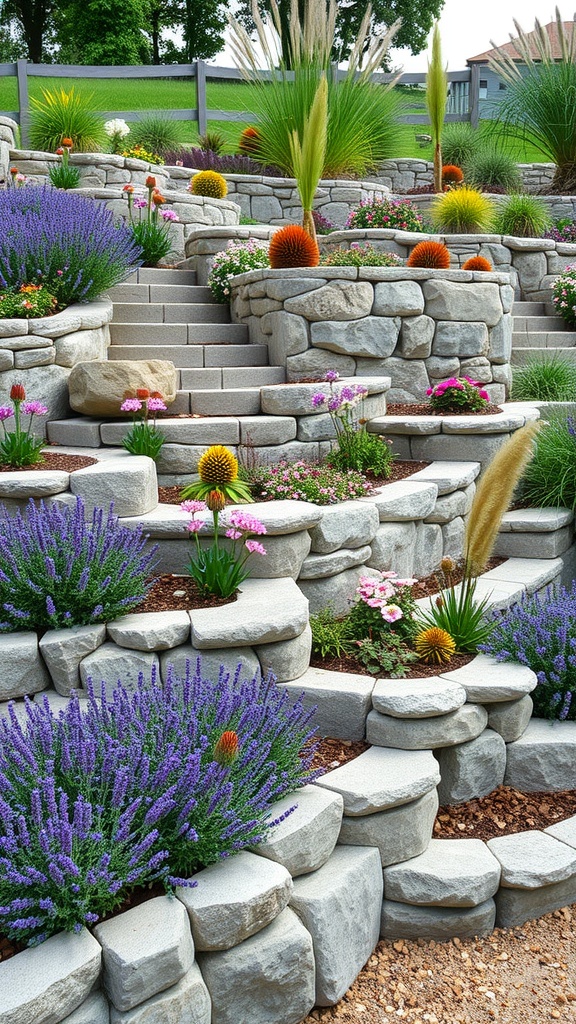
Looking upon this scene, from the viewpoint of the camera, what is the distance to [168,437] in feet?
16.1

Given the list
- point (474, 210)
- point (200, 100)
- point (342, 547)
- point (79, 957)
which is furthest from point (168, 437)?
point (200, 100)

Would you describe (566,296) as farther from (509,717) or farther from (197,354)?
(509,717)

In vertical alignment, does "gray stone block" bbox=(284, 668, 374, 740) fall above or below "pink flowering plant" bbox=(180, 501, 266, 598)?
below

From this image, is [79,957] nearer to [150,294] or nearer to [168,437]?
[168,437]

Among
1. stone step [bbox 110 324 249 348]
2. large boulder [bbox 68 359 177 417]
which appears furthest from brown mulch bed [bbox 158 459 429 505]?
stone step [bbox 110 324 249 348]

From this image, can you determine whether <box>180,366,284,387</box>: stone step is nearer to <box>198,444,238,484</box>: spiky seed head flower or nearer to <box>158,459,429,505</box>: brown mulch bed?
<box>158,459,429,505</box>: brown mulch bed

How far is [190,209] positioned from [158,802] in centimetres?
874

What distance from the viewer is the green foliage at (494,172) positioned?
13.0 meters

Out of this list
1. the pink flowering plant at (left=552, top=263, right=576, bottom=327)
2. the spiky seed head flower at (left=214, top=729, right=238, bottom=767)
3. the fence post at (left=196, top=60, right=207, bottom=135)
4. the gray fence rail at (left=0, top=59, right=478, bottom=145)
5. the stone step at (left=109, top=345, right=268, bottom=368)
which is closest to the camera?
the spiky seed head flower at (left=214, top=729, right=238, bottom=767)

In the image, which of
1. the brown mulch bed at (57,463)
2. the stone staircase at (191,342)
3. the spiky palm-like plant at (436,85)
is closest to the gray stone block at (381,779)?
the brown mulch bed at (57,463)

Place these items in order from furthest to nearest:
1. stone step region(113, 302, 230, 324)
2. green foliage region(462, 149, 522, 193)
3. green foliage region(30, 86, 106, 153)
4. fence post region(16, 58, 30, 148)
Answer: green foliage region(462, 149, 522, 193), fence post region(16, 58, 30, 148), green foliage region(30, 86, 106, 153), stone step region(113, 302, 230, 324)

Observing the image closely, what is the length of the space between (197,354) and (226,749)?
4.31 m

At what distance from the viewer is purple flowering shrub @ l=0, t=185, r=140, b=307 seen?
18.3 ft

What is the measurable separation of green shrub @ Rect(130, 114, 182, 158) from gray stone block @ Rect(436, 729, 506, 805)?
11.4 meters
